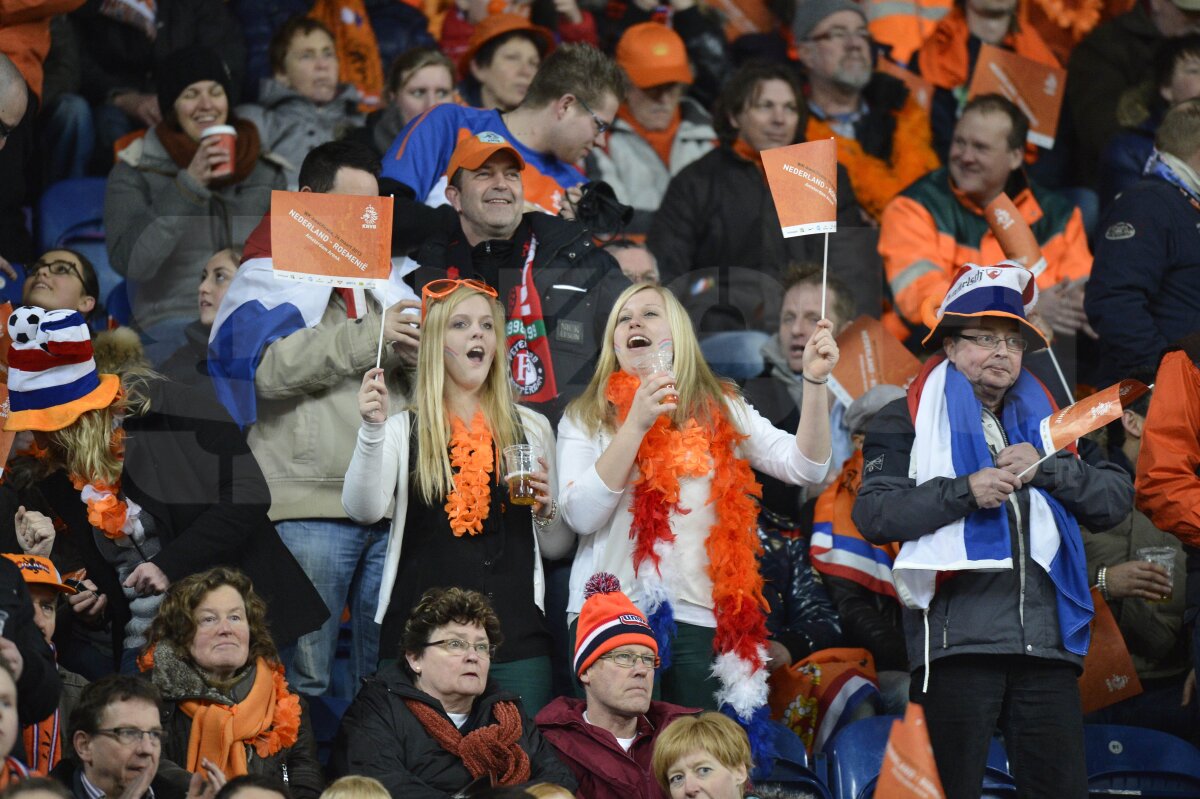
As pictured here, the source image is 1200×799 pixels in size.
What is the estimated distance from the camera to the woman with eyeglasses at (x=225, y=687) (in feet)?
18.0

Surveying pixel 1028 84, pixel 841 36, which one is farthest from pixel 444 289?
pixel 1028 84

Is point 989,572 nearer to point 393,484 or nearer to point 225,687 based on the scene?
point 393,484

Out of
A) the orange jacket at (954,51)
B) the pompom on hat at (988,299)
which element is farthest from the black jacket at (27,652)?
the orange jacket at (954,51)

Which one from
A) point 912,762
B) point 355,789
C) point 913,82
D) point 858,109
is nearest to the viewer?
point 912,762

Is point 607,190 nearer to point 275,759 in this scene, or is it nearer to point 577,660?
point 577,660

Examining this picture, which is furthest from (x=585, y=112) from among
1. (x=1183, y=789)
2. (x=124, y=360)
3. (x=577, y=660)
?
(x=1183, y=789)

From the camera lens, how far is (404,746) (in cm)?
548

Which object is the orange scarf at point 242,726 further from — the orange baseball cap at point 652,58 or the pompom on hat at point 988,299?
the orange baseball cap at point 652,58

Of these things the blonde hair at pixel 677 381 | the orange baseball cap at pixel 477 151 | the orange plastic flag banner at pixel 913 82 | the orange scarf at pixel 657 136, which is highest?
the orange baseball cap at pixel 477 151

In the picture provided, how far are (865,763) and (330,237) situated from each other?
253cm

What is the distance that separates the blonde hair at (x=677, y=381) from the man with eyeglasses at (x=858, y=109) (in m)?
3.36

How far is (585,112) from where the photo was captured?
23.9 feet

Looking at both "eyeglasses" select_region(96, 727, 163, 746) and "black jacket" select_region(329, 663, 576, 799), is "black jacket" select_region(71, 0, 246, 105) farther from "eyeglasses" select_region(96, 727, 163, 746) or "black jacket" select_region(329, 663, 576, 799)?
"eyeglasses" select_region(96, 727, 163, 746)

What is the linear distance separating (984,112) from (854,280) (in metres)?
0.98
